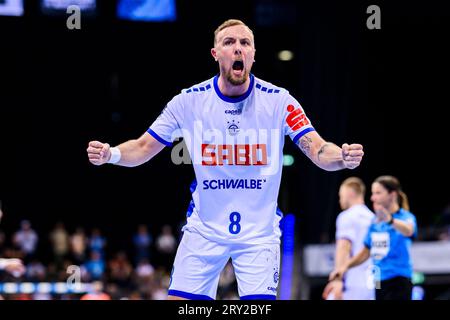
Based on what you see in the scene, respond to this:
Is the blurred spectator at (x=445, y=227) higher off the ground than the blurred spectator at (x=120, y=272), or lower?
higher

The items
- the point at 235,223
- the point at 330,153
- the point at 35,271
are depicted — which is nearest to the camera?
the point at 330,153

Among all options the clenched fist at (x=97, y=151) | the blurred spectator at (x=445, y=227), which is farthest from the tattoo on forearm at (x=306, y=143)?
the blurred spectator at (x=445, y=227)

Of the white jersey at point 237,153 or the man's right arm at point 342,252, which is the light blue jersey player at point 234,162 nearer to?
the white jersey at point 237,153

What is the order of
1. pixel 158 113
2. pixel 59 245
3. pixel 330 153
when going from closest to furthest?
1. pixel 330 153
2. pixel 59 245
3. pixel 158 113

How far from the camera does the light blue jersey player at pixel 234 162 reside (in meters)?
4.63

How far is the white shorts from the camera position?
457 cm

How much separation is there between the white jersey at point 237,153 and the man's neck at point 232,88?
1.5 inches

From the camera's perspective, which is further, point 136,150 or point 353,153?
point 136,150

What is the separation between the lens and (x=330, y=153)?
4.56 m

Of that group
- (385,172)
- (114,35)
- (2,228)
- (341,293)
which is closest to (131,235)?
(2,228)

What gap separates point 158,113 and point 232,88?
43.4 ft

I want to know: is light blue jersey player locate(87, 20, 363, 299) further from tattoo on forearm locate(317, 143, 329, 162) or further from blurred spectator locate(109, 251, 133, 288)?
blurred spectator locate(109, 251, 133, 288)

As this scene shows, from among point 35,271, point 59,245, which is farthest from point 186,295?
point 59,245

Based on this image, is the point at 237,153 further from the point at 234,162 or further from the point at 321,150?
the point at 321,150
